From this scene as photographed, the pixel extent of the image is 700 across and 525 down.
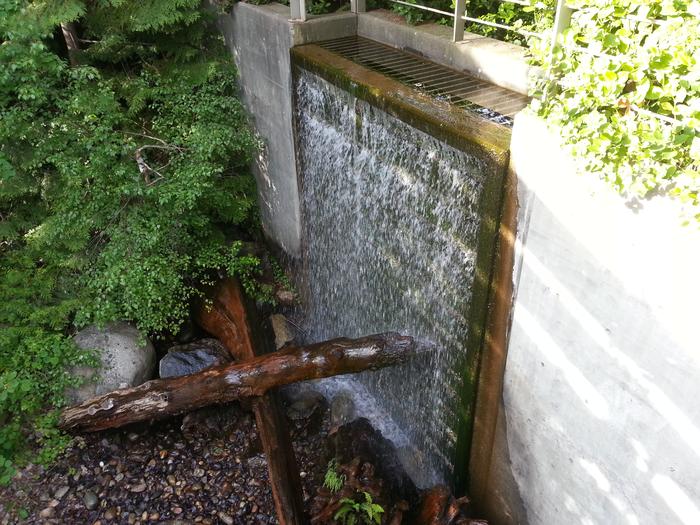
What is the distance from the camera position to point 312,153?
23.4ft

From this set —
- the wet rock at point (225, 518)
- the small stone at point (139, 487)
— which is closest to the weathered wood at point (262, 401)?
the wet rock at point (225, 518)

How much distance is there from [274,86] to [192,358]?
365 cm

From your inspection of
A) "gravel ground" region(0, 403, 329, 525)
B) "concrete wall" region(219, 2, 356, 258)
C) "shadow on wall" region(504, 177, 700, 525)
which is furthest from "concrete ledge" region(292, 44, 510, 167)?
"gravel ground" region(0, 403, 329, 525)

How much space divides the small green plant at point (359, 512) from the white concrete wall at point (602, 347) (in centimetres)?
152

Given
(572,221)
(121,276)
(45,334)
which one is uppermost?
(572,221)

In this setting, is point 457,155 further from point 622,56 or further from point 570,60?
point 622,56

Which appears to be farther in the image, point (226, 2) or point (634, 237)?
point (226, 2)

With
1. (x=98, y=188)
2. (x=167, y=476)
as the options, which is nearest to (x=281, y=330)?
(x=167, y=476)

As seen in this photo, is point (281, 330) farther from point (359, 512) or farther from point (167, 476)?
point (359, 512)

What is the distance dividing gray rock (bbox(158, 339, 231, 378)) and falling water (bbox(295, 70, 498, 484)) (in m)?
1.56

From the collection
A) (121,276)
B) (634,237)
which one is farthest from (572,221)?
(121,276)

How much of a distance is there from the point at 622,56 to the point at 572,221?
1023 millimetres

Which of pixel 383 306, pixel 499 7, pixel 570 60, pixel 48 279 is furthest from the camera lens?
pixel 48 279

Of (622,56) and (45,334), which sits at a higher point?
(622,56)
